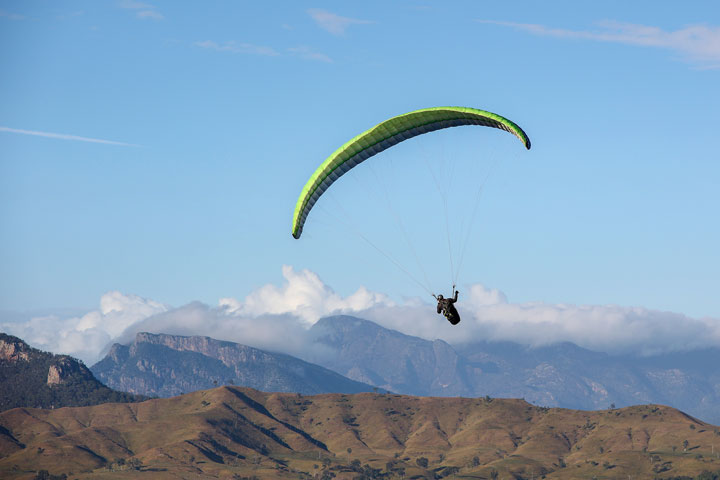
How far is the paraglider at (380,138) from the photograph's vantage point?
68.2 metres

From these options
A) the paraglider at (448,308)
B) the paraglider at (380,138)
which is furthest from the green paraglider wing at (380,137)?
the paraglider at (448,308)

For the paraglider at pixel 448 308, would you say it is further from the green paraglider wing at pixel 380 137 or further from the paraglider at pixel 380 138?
the green paraglider wing at pixel 380 137

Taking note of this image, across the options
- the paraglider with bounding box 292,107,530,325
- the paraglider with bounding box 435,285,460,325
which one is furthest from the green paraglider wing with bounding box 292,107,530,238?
the paraglider with bounding box 435,285,460,325

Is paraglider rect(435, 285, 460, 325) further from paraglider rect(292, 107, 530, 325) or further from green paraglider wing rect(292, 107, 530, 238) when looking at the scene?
green paraglider wing rect(292, 107, 530, 238)

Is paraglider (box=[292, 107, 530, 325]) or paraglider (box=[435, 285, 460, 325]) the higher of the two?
paraglider (box=[292, 107, 530, 325])

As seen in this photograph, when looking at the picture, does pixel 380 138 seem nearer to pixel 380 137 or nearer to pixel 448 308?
pixel 380 137

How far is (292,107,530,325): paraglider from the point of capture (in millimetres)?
68188

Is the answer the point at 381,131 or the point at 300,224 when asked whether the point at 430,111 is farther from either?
the point at 300,224

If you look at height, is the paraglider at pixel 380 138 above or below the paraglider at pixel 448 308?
above

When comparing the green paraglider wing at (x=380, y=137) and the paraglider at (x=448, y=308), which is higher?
the green paraglider wing at (x=380, y=137)

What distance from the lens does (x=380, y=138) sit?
7038 centimetres

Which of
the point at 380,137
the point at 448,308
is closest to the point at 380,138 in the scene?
the point at 380,137

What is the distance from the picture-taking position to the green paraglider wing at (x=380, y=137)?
68.3 m

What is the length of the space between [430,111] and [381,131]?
4070 mm
